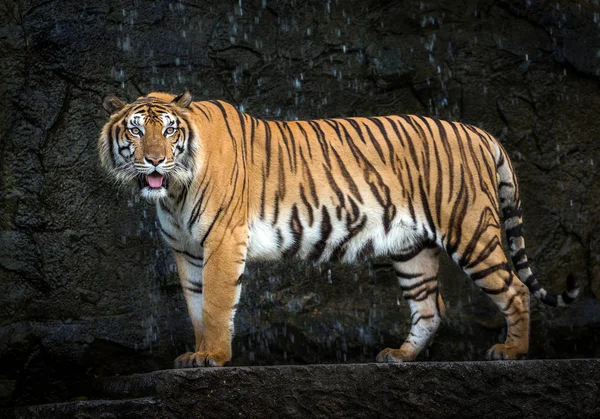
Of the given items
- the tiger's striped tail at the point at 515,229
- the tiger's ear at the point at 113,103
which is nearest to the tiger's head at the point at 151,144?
the tiger's ear at the point at 113,103

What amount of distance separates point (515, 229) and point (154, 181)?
81.0 inches

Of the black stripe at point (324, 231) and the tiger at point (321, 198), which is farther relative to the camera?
the black stripe at point (324, 231)

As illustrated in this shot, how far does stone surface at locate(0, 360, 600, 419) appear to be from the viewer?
11.4 ft

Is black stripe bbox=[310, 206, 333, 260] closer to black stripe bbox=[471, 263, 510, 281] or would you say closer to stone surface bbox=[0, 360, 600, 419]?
black stripe bbox=[471, 263, 510, 281]

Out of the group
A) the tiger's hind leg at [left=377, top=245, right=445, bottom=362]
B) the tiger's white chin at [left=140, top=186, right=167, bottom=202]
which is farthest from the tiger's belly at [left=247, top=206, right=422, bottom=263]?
the tiger's white chin at [left=140, top=186, right=167, bottom=202]

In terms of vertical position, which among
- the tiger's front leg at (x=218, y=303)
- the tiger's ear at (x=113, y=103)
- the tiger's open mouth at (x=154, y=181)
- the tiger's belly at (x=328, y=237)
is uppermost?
the tiger's ear at (x=113, y=103)

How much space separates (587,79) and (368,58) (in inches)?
65.7

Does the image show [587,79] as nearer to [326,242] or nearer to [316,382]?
[326,242]

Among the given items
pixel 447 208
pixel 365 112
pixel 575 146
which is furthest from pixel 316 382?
pixel 575 146

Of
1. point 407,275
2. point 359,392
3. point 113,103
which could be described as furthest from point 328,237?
point 113,103

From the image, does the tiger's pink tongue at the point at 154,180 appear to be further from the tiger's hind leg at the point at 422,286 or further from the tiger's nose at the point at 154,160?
the tiger's hind leg at the point at 422,286

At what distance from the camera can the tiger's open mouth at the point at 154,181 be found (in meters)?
4.15

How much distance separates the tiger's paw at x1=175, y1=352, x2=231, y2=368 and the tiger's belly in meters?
0.68

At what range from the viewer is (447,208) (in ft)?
15.3
